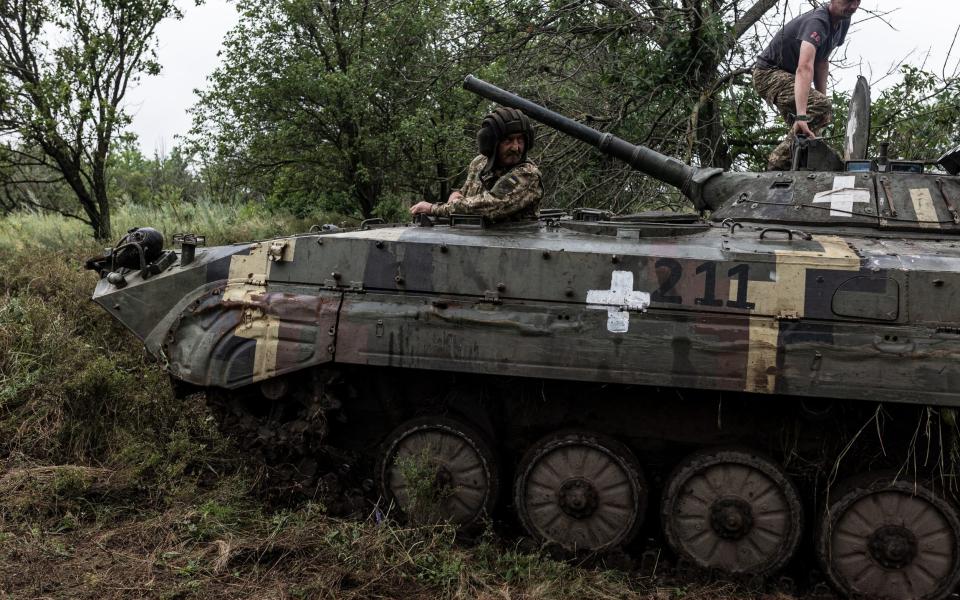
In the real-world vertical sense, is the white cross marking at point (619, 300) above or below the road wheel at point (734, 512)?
above

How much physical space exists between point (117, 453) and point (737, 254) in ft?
15.3

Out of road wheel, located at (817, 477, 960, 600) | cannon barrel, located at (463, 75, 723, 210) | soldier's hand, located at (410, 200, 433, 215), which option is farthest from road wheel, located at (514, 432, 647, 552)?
cannon barrel, located at (463, 75, 723, 210)

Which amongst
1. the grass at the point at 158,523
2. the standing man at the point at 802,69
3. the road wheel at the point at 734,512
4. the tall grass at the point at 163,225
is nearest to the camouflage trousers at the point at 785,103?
the standing man at the point at 802,69

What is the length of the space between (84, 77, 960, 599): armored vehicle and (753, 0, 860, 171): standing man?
50.9 inches

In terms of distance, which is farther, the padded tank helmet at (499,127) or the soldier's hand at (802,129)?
the soldier's hand at (802,129)

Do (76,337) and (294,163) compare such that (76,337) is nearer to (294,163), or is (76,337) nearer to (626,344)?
(626,344)

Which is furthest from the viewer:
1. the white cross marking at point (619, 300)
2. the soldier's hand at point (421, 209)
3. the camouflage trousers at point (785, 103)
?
the camouflage trousers at point (785, 103)

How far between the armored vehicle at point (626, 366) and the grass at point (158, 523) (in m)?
0.39

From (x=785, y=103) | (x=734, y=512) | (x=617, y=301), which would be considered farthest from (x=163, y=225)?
(x=734, y=512)

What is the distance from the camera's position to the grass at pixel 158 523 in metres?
4.79

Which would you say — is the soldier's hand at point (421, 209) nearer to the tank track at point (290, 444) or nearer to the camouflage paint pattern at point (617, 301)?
the camouflage paint pattern at point (617, 301)

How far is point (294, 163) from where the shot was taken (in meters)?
14.9

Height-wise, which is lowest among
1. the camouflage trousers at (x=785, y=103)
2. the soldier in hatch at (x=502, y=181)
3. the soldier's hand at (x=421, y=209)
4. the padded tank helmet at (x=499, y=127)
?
the soldier's hand at (x=421, y=209)

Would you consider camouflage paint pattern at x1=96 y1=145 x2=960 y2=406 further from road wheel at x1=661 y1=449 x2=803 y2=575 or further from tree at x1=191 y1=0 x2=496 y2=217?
tree at x1=191 y1=0 x2=496 y2=217
